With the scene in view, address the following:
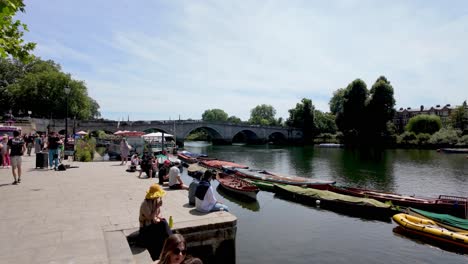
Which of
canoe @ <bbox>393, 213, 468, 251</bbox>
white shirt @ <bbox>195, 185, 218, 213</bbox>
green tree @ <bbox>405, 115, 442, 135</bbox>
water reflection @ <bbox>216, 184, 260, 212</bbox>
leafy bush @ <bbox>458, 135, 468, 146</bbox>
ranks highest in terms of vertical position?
green tree @ <bbox>405, 115, 442, 135</bbox>

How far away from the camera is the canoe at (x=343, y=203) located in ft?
49.5

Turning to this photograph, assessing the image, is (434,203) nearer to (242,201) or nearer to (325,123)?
(242,201)

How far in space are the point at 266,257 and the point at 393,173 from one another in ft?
83.4

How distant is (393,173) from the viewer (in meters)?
30.9

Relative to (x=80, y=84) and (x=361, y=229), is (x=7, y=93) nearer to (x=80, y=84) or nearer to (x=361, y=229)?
(x=80, y=84)

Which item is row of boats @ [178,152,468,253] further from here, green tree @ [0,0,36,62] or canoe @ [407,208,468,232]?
green tree @ [0,0,36,62]

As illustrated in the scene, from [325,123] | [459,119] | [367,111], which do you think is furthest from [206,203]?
[325,123]

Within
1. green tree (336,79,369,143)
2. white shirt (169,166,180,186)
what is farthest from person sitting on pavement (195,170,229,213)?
green tree (336,79,369,143)

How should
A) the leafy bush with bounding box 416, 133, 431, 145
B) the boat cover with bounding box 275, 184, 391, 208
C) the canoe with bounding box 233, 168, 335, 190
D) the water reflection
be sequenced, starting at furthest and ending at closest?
1. the leafy bush with bounding box 416, 133, 431, 145
2. the canoe with bounding box 233, 168, 335, 190
3. the water reflection
4. the boat cover with bounding box 275, 184, 391, 208

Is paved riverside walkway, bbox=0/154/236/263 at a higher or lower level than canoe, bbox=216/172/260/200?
higher

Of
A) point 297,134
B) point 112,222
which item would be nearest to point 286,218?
point 112,222

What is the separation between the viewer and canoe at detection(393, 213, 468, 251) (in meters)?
11.3

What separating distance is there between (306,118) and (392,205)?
76492 millimetres

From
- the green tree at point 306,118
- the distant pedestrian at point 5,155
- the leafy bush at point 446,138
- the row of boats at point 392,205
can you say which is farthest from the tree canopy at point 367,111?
the distant pedestrian at point 5,155
